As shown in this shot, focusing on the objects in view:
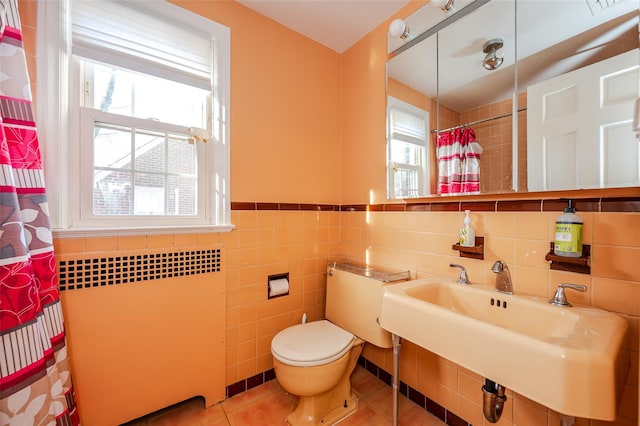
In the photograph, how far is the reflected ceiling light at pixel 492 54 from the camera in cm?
123

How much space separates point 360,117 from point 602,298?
1.57m

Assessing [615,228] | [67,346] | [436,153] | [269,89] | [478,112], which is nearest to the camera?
[615,228]

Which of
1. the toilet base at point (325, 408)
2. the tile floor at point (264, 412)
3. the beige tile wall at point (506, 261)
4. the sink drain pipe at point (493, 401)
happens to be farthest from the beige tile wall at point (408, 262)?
the toilet base at point (325, 408)

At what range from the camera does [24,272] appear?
37.7 inches

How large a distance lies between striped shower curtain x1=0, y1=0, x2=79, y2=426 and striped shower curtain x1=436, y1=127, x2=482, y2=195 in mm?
1798

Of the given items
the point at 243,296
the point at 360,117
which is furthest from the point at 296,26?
the point at 243,296

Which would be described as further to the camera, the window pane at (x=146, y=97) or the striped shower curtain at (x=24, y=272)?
the window pane at (x=146, y=97)

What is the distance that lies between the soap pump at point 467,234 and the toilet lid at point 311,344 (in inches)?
30.9

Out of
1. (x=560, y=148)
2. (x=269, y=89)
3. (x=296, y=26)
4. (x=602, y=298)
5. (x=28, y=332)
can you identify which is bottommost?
(x=28, y=332)

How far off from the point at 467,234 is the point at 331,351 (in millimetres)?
882

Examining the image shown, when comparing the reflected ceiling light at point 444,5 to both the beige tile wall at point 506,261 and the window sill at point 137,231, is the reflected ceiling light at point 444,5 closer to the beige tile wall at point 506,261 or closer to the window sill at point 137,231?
the beige tile wall at point 506,261

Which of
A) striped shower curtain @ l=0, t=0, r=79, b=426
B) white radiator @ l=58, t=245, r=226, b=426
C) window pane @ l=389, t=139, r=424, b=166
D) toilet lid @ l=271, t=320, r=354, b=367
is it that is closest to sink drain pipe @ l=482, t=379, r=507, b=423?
toilet lid @ l=271, t=320, r=354, b=367

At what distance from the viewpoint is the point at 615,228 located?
925 mm

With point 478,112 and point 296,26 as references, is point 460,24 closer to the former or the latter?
point 478,112
